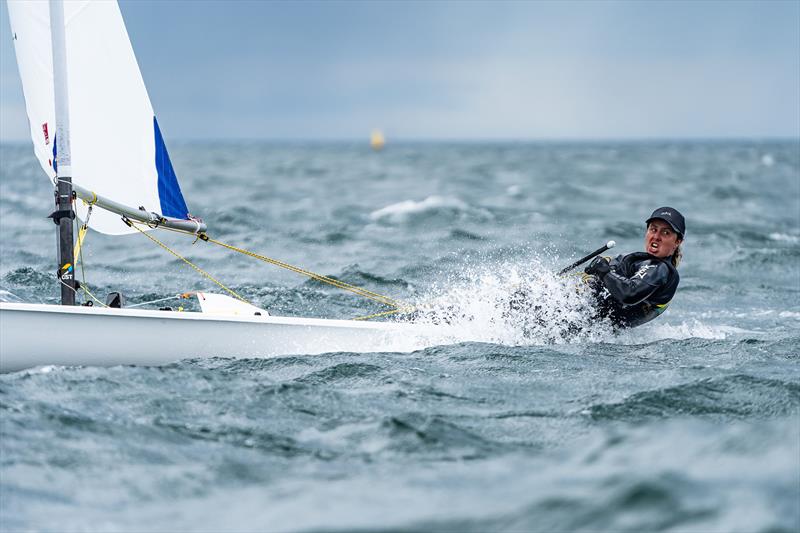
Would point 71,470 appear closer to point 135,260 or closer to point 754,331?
point 754,331

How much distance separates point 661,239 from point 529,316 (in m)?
1.14

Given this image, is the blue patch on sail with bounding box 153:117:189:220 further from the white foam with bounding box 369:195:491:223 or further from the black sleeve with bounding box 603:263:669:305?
the white foam with bounding box 369:195:491:223

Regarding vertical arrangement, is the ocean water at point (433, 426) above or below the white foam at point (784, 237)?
below

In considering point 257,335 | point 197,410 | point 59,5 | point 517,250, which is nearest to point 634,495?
point 197,410

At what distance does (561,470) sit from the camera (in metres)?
4.41

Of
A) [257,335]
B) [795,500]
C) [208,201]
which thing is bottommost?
[795,500]

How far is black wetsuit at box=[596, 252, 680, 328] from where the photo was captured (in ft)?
23.1

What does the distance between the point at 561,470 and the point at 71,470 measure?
7.40ft

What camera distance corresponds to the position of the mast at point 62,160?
636 cm

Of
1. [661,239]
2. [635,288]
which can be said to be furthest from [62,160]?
[661,239]

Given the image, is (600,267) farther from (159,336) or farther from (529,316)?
(159,336)

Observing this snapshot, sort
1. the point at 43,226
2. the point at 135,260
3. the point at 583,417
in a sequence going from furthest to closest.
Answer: the point at 43,226
the point at 135,260
the point at 583,417

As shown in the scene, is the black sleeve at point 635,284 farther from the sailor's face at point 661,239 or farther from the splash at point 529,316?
the splash at point 529,316

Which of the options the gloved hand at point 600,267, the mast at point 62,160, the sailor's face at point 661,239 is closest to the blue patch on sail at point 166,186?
the mast at point 62,160
